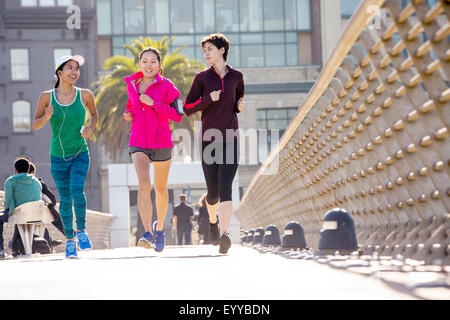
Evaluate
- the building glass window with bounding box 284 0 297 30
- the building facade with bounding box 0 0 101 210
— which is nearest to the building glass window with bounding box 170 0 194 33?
the building facade with bounding box 0 0 101 210

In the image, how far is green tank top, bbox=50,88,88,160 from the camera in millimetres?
9438

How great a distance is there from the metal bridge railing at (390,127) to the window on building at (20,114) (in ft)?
152

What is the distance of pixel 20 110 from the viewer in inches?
2135

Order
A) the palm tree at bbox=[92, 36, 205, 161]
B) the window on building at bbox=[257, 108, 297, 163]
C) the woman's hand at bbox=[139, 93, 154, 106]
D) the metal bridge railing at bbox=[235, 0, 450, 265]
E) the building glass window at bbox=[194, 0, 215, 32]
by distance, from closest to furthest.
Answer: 1. the metal bridge railing at bbox=[235, 0, 450, 265]
2. the woman's hand at bbox=[139, 93, 154, 106]
3. the palm tree at bbox=[92, 36, 205, 161]
4. the building glass window at bbox=[194, 0, 215, 32]
5. the window on building at bbox=[257, 108, 297, 163]

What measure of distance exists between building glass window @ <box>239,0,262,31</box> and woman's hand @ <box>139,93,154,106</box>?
4735cm

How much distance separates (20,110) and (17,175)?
41652mm

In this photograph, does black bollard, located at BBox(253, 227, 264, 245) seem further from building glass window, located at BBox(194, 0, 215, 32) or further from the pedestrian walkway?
building glass window, located at BBox(194, 0, 215, 32)

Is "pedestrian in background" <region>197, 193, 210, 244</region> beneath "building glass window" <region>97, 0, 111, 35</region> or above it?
beneath

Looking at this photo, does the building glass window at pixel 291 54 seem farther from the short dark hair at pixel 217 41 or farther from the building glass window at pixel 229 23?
the short dark hair at pixel 217 41

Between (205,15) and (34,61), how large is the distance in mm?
10865

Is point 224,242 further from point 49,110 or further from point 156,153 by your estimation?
point 49,110

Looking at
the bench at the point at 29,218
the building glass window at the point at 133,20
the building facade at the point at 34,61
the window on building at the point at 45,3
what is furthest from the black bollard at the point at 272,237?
the building glass window at the point at 133,20

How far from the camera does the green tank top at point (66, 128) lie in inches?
372

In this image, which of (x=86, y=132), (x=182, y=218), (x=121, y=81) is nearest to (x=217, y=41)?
(x=86, y=132)
